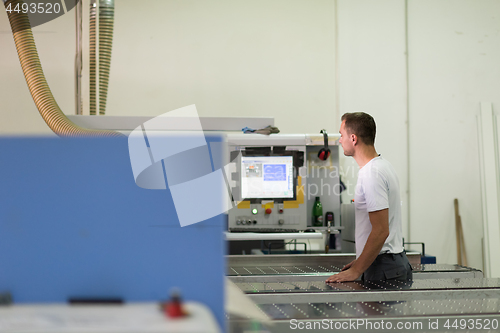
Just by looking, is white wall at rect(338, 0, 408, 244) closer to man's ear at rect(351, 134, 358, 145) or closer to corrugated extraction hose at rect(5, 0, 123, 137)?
man's ear at rect(351, 134, 358, 145)

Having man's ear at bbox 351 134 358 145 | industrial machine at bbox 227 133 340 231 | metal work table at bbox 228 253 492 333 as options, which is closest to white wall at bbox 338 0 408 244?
industrial machine at bbox 227 133 340 231

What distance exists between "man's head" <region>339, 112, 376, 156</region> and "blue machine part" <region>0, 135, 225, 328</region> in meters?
1.87

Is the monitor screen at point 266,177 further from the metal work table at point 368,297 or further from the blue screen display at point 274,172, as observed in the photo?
the metal work table at point 368,297

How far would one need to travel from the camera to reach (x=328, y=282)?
2.16m

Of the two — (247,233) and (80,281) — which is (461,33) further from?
(80,281)

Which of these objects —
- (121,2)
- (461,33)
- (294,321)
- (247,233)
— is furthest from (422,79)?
(294,321)

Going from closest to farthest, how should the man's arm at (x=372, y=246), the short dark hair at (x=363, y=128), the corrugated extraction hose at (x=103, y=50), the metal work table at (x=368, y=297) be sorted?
1. the metal work table at (x=368, y=297)
2. the man's arm at (x=372, y=246)
3. the short dark hair at (x=363, y=128)
4. the corrugated extraction hose at (x=103, y=50)

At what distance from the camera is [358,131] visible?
2443 millimetres

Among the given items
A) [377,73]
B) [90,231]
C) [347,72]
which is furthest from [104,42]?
[377,73]

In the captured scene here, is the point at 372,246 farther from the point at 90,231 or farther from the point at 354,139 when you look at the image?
the point at 90,231

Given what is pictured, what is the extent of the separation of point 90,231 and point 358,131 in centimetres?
198

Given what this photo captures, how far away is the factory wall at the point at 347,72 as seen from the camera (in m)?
4.52

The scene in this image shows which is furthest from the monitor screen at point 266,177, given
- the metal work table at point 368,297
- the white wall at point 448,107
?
the white wall at point 448,107

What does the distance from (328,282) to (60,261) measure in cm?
168
